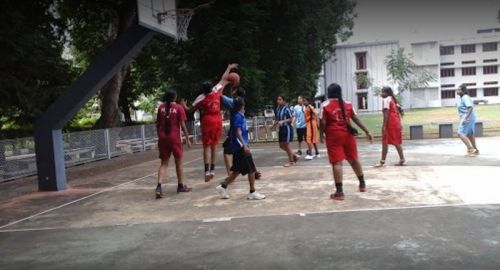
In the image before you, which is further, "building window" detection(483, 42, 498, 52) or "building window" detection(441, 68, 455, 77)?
"building window" detection(441, 68, 455, 77)

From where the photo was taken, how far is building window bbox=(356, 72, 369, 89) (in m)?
60.3

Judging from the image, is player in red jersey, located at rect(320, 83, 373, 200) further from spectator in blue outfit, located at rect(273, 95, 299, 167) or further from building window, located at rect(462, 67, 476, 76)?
building window, located at rect(462, 67, 476, 76)

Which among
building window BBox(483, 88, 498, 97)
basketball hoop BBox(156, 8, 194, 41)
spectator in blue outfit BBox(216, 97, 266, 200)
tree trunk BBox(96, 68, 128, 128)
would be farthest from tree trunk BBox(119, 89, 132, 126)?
building window BBox(483, 88, 498, 97)

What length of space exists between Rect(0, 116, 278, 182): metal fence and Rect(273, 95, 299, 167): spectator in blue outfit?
6913 mm

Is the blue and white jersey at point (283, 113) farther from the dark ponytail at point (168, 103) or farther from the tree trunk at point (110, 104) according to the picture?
the tree trunk at point (110, 104)

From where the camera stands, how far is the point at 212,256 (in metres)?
4.88

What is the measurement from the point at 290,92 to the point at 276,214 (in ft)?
88.9

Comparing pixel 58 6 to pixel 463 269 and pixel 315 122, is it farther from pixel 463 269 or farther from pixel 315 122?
pixel 463 269

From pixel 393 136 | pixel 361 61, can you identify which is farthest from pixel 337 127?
pixel 361 61

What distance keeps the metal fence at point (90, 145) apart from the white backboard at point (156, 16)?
4.96 m

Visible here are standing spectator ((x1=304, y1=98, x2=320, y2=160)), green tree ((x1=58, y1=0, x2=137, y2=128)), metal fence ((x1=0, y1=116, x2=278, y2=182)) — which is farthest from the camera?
green tree ((x1=58, y1=0, x2=137, y2=128))

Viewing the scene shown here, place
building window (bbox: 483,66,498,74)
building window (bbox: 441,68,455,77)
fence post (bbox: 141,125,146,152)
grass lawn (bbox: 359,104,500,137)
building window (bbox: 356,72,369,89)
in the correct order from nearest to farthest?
fence post (bbox: 141,125,146,152) < grass lawn (bbox: 359,104,500,137) < building window (bbox: 356,72,369,89) < building window (bbox: 483,66,498,74) < building window (bbox: 441,68,455,77)

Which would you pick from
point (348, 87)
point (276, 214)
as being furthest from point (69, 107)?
point (348, 87)

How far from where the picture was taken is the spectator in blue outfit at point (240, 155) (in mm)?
7617
